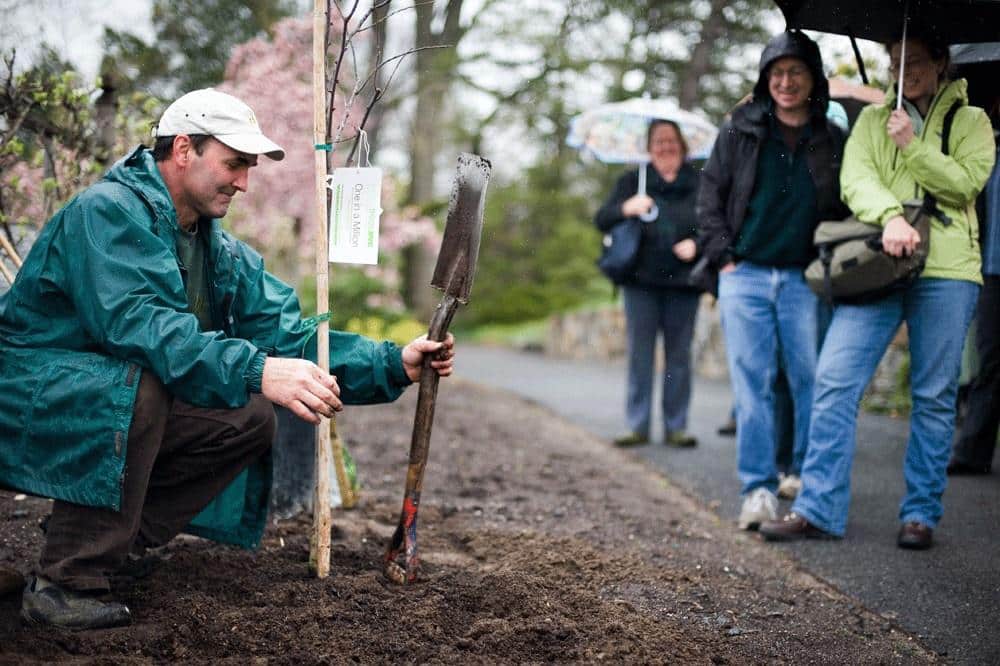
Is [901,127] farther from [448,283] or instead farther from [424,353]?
[424,353]

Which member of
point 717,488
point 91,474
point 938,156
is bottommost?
point 717,488

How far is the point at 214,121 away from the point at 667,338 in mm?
4565

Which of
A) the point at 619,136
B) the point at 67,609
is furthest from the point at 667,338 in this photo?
the point at 67,609

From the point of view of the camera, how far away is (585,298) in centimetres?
2159

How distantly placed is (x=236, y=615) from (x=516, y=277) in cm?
2096

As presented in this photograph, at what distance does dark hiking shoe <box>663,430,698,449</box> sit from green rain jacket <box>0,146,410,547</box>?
4.57 meters

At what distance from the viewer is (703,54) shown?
14.4 metres

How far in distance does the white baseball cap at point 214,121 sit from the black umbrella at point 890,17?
268 cm

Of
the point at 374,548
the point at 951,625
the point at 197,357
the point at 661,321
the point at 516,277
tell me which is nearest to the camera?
the point at 197,357

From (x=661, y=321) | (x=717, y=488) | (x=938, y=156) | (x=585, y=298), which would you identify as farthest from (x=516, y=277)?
(x=938, y=156)

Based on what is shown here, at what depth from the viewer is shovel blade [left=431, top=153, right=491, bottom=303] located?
3.19 meters

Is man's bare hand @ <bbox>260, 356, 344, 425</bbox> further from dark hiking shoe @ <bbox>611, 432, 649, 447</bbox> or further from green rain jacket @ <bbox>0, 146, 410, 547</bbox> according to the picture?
dark hiking shoe @ <bbox>611, 432, 649, 447</bbox>

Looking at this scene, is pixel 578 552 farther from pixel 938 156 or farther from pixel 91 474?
pixel 938 156

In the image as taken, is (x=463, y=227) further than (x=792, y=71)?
No
